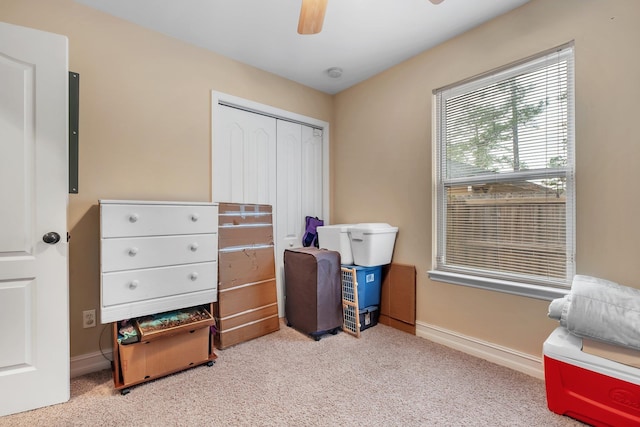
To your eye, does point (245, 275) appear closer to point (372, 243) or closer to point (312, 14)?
point (372, 243)

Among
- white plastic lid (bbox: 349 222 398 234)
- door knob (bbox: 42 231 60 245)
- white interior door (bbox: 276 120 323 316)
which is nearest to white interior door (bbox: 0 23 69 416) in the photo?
door knob (bbox: 42 231 60 245)

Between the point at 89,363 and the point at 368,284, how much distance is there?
213 cm

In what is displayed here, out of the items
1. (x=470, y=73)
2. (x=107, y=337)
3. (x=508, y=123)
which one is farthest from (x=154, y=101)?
(x=508, y=123)

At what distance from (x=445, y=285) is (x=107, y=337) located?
2517mm

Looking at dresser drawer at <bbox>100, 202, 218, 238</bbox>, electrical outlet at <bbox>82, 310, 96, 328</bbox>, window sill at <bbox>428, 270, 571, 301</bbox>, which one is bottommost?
electrical outlet at <bbox>82, 310, 96, 328</bbox>

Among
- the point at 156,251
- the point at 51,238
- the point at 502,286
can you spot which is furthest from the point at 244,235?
the point at 502,286

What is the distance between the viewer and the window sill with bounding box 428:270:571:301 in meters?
1.83

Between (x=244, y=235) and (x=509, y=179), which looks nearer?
(x=509, y=179)

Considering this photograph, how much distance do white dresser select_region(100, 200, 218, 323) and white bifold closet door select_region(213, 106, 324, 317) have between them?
1.83ft

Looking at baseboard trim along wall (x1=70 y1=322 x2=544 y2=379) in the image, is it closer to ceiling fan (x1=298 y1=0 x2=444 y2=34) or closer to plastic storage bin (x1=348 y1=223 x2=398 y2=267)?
plastic storage bin (x1=348 y1=223 x2=398 y2=267)

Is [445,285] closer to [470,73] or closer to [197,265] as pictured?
[470,73]

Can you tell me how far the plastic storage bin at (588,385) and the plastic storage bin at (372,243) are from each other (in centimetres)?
130

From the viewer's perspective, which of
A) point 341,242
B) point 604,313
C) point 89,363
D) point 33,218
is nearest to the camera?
point 604,313

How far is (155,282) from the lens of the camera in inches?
75.5
